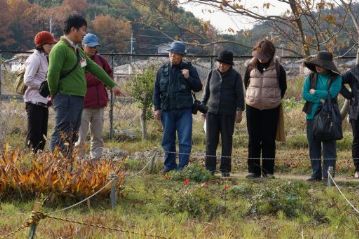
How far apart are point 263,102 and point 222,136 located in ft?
2.37

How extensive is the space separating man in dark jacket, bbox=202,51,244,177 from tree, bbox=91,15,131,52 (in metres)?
24.6

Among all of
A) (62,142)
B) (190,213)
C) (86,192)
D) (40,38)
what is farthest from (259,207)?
(40,38)

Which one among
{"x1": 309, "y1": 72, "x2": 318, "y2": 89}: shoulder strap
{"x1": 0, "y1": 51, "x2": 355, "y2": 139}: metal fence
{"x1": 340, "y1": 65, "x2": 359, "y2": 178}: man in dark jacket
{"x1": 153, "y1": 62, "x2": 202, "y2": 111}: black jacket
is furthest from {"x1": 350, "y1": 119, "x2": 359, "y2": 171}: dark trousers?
{"x1": 0, "y1": 51, "x2": 355, "y2": 139}: metal fence

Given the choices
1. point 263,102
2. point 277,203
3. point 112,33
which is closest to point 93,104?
point 263,102

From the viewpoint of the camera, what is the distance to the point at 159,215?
5711mm

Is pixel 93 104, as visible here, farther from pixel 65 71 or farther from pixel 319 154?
pixel 319 154

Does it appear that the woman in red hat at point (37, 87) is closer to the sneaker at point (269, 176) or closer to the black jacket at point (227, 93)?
the black jacket at point (227, 93)

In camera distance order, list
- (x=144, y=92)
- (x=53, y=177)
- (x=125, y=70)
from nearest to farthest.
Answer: (x=53, y=177)
(x=144, y=92)
(x=125, y=70)

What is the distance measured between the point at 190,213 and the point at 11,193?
5.58ft

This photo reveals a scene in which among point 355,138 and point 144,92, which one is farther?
point 144,92

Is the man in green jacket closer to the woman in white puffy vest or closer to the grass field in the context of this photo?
the grass field

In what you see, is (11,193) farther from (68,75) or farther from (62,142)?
(68,75)

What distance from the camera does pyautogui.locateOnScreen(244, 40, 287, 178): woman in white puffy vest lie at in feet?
26.2

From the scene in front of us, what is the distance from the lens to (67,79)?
698cm
